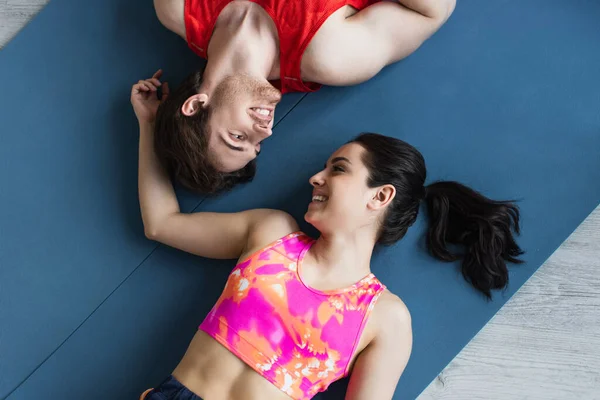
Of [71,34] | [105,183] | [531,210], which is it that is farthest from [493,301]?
[71,34]

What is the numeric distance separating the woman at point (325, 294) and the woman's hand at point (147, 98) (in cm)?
45

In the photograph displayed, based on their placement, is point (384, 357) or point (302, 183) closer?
point (384, 357)

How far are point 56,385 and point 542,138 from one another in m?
1.78

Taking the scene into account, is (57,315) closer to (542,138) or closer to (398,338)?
(398,338)

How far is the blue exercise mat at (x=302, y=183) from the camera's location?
178cm

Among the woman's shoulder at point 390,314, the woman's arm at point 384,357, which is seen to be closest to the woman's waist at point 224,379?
the woman's arm at point 384,357

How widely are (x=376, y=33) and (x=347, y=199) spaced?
523 millimetres

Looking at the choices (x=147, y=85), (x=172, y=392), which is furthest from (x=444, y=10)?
(x=172, y=392)

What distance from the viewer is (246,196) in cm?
186

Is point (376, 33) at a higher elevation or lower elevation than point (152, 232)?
higher

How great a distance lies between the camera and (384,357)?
157 centimetres

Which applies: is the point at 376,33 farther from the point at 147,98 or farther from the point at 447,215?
the point at 147,98

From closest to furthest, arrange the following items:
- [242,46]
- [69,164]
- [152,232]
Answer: [242,46]
[152,232]
[69,164]

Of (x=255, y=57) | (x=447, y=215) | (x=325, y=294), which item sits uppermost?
(x=255, y=57)
